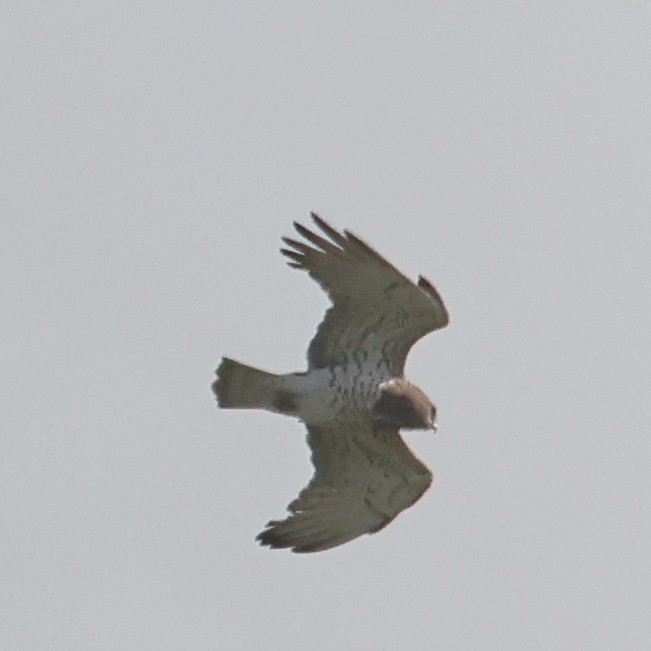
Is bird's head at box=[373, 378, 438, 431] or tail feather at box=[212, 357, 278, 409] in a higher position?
tail feather at box=[212, 357, 278, 409]

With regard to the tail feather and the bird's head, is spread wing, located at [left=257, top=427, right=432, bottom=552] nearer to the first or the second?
the bird's head

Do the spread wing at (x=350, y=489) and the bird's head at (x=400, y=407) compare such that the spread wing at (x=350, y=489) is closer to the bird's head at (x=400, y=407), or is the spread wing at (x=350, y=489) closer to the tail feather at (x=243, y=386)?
the bird's head at (x=400, y=407)

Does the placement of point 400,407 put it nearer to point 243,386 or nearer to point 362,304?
point 362,304

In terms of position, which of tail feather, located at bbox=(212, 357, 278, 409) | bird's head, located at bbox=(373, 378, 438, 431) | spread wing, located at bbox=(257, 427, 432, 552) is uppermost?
tail feather, located at bbox=(212, 357, 278, 409)

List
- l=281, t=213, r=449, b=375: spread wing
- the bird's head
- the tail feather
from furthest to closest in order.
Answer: the tail feather < the bird's head < l=281, t=213, r=449, b=375: spread wing

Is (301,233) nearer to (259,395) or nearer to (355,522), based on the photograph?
(259,395)

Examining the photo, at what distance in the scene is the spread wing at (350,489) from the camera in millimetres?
18375

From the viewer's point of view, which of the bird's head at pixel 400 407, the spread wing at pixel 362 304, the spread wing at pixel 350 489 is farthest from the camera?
the spread wing at pixel 350 489

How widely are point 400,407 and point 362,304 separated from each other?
0.98 metres

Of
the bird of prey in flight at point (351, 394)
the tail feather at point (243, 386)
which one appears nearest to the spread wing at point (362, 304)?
the bird of prey in flight at point (351, 394)

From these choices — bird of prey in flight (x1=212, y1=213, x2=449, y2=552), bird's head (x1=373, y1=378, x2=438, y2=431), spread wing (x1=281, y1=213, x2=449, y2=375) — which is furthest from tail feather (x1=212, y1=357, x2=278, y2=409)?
bird's head (x1=373, y1=378, x2=438, y2=431)

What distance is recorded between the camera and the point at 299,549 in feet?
60.0

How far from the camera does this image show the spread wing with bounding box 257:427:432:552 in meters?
18.4

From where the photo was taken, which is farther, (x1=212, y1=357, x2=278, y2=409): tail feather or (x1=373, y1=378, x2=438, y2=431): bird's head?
(x1=212, y1=357, x2=278, y2=409): tail feather
